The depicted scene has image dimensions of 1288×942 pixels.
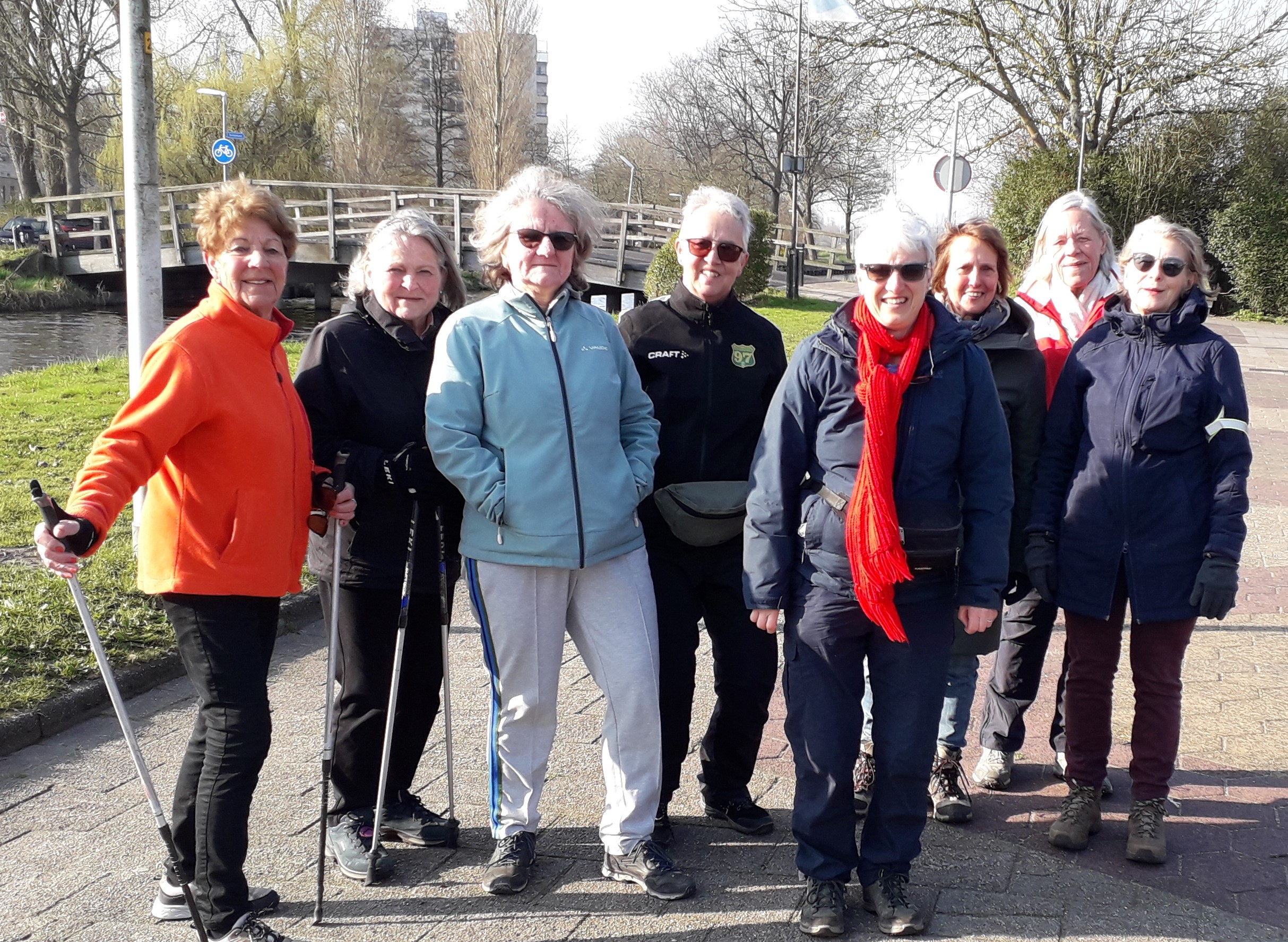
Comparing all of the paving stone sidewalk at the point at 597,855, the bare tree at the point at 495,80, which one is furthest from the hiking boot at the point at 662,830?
the bare tree at the point at 495,80

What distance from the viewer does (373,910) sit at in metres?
3.30

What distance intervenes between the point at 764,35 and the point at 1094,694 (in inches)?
1469

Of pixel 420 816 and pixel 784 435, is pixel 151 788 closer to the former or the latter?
pixel 420 816

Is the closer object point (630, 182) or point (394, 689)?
point (394, 689)

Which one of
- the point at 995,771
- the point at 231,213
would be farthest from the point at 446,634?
the point at 995,771

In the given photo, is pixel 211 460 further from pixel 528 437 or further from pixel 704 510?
pixel 704 510

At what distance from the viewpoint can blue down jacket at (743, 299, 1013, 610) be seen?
3.20m

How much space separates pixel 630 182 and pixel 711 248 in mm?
51765

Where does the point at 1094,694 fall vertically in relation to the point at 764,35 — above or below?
below

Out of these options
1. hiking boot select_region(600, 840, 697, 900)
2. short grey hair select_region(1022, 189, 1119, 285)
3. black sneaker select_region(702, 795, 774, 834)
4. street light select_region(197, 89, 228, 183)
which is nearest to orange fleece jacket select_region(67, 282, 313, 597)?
hiking boot select_region(600, 840, 697, 900)

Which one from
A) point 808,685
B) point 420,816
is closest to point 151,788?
point 420,816

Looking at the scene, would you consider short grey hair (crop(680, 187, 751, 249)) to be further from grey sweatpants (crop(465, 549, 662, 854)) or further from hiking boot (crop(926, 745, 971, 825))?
hiking boot (crop(926, 745, 971, 825))

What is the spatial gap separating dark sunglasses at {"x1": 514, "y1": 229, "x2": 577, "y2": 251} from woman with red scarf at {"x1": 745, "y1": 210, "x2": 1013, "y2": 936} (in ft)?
2.50

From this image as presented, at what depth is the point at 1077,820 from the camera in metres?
3.73
